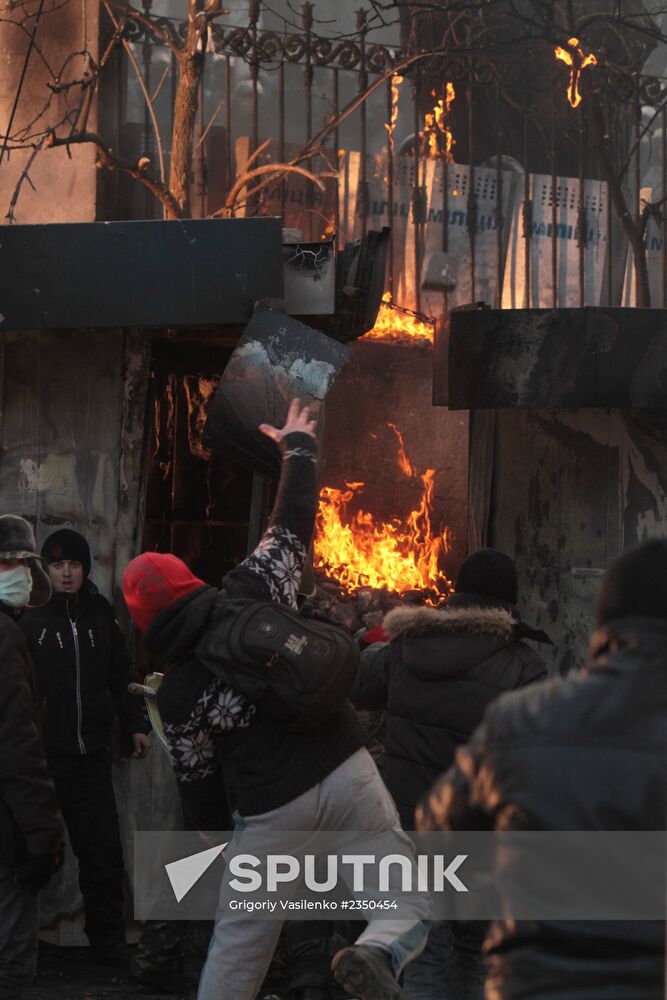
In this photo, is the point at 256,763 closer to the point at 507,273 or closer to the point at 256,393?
the point at 256,393

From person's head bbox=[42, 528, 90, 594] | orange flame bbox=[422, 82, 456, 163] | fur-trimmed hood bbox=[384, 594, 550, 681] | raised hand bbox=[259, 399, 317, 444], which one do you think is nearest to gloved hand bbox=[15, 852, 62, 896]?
fur-trimmed hood bbox=[384, 594, 550, 681]

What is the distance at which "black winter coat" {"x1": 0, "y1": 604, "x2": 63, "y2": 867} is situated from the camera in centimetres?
488

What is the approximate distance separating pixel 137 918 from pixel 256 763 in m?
3.12

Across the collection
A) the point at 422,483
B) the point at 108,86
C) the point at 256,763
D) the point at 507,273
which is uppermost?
the point at 108,86

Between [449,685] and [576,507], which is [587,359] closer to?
[576,507]

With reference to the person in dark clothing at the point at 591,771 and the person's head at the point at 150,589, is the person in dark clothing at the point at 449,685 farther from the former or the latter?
the person in dark clothing at the point at 591,771

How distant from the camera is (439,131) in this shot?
10617mm

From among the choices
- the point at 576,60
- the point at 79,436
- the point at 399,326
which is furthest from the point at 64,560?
the point at 576,60

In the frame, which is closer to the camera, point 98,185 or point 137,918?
point 137,918

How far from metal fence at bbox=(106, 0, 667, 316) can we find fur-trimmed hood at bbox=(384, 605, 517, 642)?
478 cm

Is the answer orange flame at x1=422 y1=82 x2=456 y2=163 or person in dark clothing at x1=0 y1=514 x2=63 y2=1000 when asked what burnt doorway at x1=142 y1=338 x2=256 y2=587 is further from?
person in dark clothing at x1=0 y1=514 x2=63 y2=1000

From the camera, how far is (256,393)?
6.54 m

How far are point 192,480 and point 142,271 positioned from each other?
3.58 meters

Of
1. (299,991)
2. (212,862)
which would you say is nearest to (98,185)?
(212,862)
